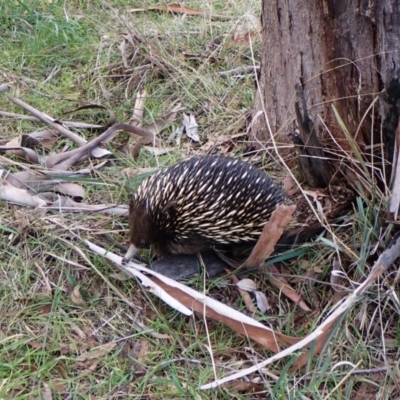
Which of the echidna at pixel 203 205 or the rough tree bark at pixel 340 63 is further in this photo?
the echidna at pixel 203 205

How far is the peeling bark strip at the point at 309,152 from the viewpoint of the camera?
91.4 inches

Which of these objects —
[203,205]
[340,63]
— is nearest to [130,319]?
[203,205]

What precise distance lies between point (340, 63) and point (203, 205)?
594mm

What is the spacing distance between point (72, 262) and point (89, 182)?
0.45 meters

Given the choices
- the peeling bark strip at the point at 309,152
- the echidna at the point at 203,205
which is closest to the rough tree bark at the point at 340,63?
the peeling bark strip at the point at 309,152

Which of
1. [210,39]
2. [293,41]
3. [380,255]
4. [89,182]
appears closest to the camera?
[380,255]

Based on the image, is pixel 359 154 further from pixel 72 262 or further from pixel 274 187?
pixel 72 262

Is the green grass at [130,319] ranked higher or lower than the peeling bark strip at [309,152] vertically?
lower

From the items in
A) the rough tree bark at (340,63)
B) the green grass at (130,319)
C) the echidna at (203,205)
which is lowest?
the green grass at (130,319)

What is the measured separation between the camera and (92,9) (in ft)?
12.5

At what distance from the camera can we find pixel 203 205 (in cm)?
230

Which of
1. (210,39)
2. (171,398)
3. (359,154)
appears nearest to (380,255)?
(359,154)

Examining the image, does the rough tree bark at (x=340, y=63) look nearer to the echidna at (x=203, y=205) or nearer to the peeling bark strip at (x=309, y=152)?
the peeling bark strip at (x=309, y=152)

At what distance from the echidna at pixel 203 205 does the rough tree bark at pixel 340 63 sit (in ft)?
0.65
